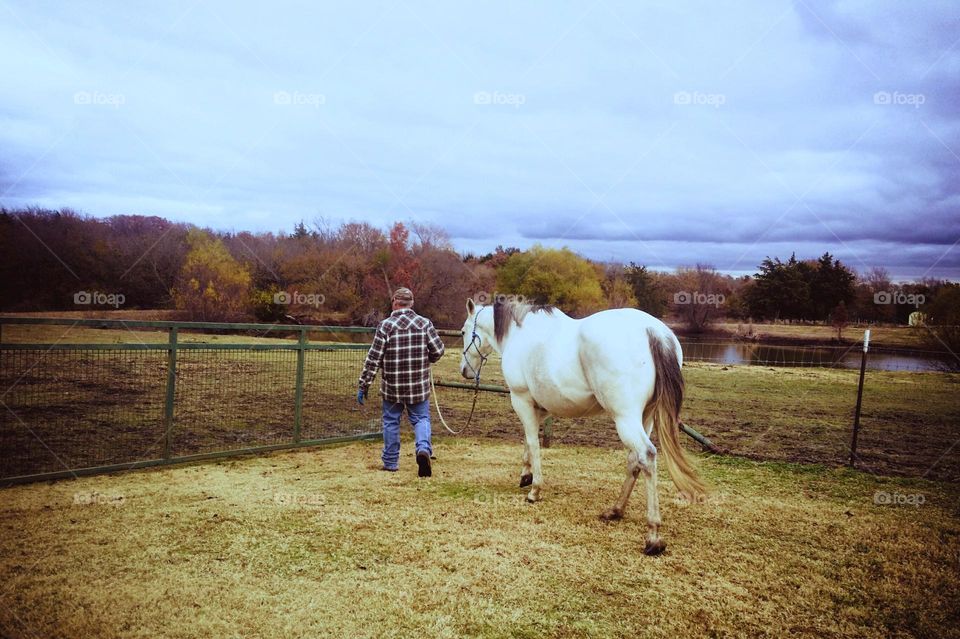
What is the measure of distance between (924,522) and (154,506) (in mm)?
6652

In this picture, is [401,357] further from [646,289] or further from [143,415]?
[646,289]

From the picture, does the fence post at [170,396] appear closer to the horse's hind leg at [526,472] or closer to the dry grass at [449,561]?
the dry grass at [449,561]

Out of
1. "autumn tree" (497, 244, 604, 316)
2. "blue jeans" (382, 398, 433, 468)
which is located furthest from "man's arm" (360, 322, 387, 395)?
"autumn tree" (497, 244, 604, 316)

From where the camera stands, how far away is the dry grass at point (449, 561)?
123 inches

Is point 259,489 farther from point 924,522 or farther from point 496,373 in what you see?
point 496,373

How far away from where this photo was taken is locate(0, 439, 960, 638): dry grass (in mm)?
3129

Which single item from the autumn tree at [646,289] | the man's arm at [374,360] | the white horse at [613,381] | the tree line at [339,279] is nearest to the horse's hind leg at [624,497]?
the white horse at [613,381]

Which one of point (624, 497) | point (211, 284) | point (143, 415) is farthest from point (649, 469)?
point (211, 284)

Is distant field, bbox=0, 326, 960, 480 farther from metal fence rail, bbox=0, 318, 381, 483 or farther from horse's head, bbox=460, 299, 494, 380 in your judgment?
horse's head, bbox=460, 299, 494, 380

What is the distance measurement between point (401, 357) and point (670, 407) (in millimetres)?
2904

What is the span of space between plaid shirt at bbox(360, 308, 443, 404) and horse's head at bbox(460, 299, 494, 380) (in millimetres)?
454

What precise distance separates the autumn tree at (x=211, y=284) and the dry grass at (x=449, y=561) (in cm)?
3424

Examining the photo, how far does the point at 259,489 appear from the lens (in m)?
5.45

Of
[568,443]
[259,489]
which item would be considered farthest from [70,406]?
[568,443]
